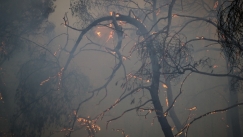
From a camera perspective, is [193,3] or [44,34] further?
[44,34]

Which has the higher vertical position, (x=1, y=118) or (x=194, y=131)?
(x=1, y=118)

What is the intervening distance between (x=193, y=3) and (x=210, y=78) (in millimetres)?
4576

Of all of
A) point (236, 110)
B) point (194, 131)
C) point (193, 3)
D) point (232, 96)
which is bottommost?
point (194, 131)

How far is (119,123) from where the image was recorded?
8.83 meters

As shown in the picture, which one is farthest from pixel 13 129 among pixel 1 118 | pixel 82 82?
pixel 82 82

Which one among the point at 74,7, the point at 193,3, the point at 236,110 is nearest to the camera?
the point at 74,7

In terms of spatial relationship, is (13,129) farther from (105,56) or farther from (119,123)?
(105,56)

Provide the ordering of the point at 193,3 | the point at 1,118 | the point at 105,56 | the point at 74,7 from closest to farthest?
the point at 74,7 → the point at 1,118 → the point at 193,3 → the point at 105,56

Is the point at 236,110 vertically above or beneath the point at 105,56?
beneath

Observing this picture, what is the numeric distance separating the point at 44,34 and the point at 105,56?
4.62 m

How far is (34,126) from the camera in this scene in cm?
880

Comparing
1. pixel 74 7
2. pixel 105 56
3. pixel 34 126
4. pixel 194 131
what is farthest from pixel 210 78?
pixel 34 126

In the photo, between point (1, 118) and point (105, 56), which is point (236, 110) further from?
point (1, 118)

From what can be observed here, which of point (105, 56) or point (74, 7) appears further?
point (105, 56)
